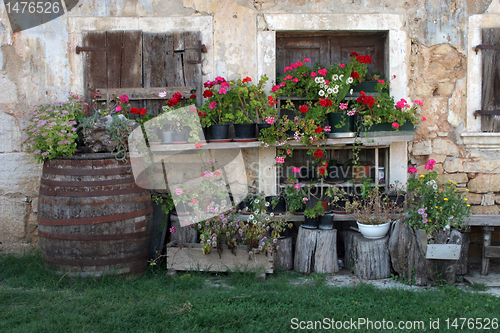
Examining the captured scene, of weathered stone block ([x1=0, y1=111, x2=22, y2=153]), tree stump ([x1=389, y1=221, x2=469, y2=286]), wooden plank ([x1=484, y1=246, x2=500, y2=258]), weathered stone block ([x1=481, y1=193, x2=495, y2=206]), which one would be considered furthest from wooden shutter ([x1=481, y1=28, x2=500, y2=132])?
weathered stone block ([x1=0, y1=111, x2=22, y2=153])

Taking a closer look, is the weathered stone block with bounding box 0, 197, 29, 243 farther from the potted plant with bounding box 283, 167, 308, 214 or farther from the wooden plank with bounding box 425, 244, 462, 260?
the wooden plank with bounding box 425, 244, 462, 260

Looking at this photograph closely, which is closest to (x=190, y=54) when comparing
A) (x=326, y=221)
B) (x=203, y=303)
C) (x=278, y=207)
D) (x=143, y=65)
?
(x=143, y=65)

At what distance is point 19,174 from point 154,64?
178cm

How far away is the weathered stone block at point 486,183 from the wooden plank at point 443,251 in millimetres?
1105

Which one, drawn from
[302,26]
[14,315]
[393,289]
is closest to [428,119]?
[302,26]

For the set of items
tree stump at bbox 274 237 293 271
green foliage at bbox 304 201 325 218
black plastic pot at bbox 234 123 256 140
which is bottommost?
tree stump at bbox 274 237 293 271

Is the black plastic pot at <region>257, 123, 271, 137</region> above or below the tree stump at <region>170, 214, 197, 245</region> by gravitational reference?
above

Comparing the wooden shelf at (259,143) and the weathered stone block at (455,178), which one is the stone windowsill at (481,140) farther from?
the wooden shelf at (259,143)

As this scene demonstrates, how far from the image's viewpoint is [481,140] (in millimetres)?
3893

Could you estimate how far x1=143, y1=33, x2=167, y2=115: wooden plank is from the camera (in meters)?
3.92

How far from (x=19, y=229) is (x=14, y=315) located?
5.24 ft

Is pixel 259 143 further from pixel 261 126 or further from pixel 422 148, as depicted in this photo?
pixel 422 148

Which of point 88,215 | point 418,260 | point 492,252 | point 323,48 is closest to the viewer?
point 88,215

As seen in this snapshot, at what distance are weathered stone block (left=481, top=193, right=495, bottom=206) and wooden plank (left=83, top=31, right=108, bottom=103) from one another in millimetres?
4011
